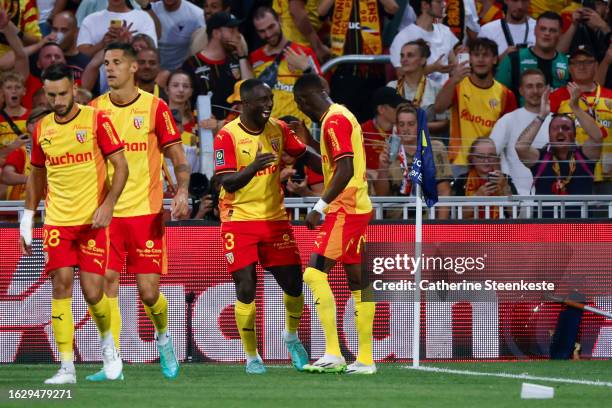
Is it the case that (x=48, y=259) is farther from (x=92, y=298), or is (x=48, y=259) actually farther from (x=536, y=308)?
(x=536, y=308)

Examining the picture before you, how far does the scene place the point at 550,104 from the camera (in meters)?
15.6

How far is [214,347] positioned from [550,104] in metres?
5.16

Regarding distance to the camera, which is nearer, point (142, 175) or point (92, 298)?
point (92, 298)

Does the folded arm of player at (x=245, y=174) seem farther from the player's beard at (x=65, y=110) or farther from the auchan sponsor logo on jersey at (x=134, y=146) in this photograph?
the player's beard at (x=65, y=110)

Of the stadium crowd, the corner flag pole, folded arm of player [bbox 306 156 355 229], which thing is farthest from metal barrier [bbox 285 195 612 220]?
folded arm of player [bbox 306 156 355 229]

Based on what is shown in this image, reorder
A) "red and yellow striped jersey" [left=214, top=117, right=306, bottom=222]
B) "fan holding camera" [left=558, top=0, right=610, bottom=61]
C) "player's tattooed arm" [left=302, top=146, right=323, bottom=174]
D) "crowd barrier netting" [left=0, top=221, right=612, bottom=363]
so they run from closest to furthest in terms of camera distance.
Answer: "red and yellow striped jersey" [left=214, top=117, right=306, bottom=222]
"player's tattooed arm" [left=302, top=146, right=323, bottom=174]
"crowd barrier netting" [left=0, top=221, right=612, bottom=363]
"fan holding camera" [left=558, top=0, right=610, bottom=61]

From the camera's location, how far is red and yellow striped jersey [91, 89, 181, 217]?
35.7 ft

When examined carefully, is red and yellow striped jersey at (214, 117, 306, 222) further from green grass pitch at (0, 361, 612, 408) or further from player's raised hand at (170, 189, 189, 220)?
green grass pitch at (0, 361, 612, 408)

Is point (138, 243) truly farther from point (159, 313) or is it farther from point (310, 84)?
point (310, 84)

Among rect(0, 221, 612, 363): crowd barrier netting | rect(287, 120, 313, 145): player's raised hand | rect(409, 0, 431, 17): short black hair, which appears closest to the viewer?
rect(287, 120, 313, 145): player's raised hand

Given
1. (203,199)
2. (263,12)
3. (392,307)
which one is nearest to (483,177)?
(392,307)

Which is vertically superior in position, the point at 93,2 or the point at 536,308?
the point at 93,2

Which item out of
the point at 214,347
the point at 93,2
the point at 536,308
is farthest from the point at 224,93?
the point at 536,308

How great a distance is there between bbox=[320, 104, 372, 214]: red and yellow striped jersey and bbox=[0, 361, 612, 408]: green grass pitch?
4.69 ft
